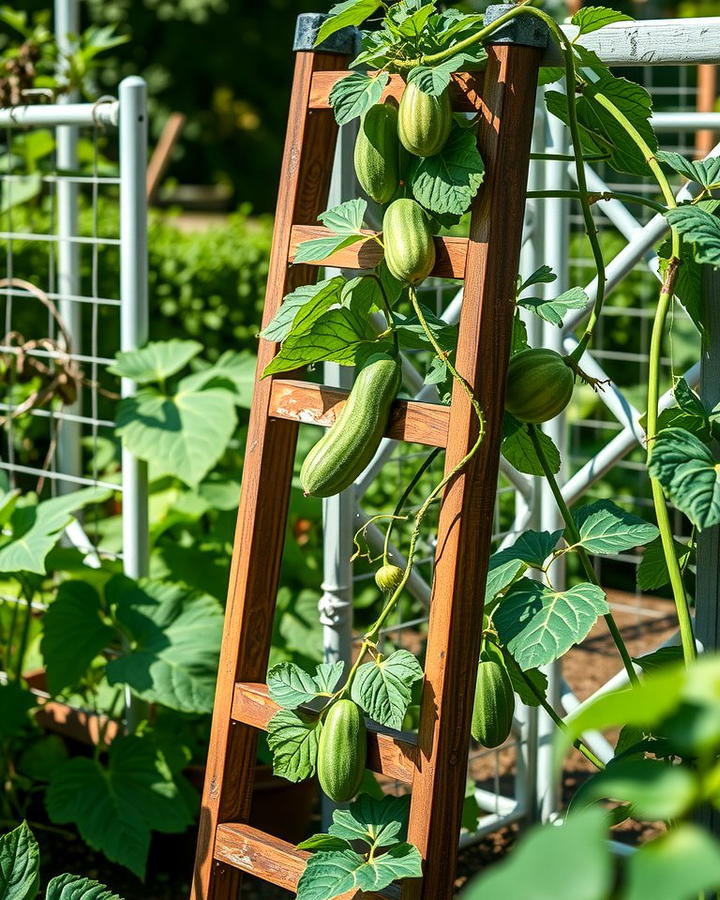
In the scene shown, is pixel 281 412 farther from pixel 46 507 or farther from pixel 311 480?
pixel 46 507

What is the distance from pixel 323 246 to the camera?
1.29m

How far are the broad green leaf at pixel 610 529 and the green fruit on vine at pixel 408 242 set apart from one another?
339 mm

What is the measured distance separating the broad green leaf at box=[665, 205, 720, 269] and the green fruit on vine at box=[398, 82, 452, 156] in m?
0.25

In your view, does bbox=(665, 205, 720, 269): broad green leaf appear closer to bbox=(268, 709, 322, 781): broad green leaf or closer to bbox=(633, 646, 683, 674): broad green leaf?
bbox=(633, 646, 683, 674): broad green leaf

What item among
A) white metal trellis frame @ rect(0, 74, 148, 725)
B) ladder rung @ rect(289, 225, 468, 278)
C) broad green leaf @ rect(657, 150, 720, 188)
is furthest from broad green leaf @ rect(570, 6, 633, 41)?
white metal trellis frame @ rect(0, 74, 148, 725)

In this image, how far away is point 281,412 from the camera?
1414 mm

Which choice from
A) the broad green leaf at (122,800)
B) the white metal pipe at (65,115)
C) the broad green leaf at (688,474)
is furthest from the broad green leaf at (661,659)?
the white metal pipe at (65,115)

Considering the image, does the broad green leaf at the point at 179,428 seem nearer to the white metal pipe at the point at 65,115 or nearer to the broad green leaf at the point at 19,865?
the white metal pipe at the point at 65,115

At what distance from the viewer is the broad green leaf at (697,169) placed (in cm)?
127

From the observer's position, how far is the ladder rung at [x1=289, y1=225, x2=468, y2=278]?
4.09 ft

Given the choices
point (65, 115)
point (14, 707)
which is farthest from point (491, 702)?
point (65, 115)

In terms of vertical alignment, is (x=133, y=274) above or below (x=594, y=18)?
below

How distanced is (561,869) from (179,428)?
2.04 m

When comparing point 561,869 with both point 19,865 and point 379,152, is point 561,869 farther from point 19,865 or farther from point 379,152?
point 19,865
